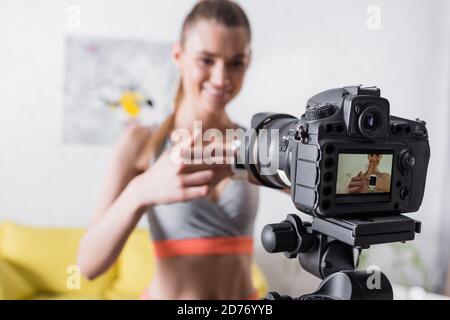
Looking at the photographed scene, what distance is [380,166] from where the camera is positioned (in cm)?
60

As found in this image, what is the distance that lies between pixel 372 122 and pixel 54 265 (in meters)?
1.40

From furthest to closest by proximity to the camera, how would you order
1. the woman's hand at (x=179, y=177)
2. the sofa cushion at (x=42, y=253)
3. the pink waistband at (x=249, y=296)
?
the sofa cushion at (x=42, y=253) → the pink waistband at (x=249, y=296) → the woman's hand at (x=179, y=177)

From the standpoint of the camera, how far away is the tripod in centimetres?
57

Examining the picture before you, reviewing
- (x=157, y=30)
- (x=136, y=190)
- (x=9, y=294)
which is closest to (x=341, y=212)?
(x=136, y=190)

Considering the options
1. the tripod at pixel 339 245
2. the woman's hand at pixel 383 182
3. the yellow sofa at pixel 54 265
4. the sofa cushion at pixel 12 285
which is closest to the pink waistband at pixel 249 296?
the yellow sofa at pixel 54 265

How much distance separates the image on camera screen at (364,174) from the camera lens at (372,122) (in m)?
0.03

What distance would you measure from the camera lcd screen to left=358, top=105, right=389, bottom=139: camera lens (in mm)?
29

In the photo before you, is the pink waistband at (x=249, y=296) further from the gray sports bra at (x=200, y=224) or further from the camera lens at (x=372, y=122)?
the camera lens at (x=372, y=122)

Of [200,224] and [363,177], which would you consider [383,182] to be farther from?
[200,224]

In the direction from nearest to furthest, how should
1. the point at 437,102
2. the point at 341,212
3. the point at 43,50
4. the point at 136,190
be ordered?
the point at 341,212, the point at 136,190, the point at 43,50, the point at 437,102

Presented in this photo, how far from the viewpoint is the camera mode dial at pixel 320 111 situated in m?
0.57

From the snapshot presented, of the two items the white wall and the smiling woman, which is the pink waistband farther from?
the white wall
